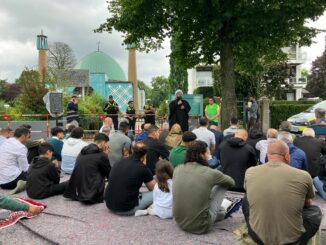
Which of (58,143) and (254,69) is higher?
(254,69)

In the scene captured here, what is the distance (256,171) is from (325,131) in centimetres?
959

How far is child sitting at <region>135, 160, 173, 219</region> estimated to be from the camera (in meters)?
5.52

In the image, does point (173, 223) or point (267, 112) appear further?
point (267, 112)

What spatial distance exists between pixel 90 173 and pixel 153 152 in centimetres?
183

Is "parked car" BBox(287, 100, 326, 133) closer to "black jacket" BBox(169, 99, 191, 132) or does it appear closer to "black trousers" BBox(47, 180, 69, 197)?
"black jacket" BBox(169, 99, 191, 132)

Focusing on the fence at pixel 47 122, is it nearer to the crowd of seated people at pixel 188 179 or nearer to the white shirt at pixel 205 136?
the white shirt at pixel 205 136

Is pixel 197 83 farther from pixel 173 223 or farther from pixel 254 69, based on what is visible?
pixel 173 223

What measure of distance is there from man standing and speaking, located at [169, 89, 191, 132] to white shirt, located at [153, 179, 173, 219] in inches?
296

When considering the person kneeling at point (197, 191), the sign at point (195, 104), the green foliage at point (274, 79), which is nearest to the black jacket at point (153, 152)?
the person kneeling at point (197, 191)

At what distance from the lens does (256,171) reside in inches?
154

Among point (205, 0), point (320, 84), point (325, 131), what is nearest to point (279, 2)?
point (205, 0)

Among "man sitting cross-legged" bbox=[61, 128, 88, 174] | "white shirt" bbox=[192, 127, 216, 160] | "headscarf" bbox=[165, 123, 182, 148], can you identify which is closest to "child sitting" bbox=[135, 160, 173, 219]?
"man sitting cross-legged" bbox=[61, 128, 88, 174]

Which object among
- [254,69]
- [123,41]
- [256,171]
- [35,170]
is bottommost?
[35,170]

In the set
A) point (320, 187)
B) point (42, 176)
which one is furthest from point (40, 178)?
point (320, 187)
